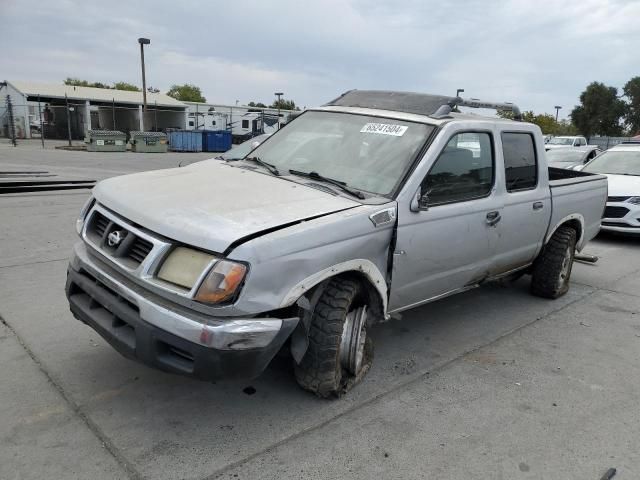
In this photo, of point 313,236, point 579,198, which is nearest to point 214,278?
point 313,236

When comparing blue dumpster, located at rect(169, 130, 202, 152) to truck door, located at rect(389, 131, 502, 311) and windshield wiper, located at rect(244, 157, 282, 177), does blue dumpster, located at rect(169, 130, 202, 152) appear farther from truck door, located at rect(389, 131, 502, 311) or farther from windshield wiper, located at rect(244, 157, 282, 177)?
truck door, located at rect(389, 131, 502, 311)

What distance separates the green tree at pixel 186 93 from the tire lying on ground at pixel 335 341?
97355 mm

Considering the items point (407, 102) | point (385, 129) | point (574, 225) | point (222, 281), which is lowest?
point (574, 225)

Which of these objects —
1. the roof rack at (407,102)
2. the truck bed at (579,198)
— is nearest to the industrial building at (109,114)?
the truck bed at (579,198)

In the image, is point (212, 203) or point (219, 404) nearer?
point (212, 203)

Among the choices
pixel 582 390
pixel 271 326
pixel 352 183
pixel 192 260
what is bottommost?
pixel 582 390

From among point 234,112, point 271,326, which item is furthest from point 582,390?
point 234,112

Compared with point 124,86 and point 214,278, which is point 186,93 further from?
point 214,278

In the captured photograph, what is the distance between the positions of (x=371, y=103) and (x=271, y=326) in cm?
247

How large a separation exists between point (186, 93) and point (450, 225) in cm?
9960

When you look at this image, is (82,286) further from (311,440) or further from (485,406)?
(485,406)

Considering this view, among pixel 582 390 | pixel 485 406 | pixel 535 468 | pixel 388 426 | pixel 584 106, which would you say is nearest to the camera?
pixel 535 468

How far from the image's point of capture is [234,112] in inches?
1772

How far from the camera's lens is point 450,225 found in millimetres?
3686
